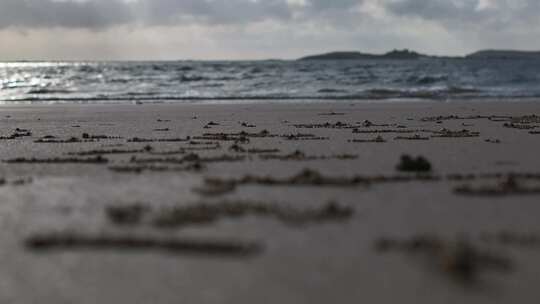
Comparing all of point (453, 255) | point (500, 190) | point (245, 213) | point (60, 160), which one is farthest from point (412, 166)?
point (60, 160)

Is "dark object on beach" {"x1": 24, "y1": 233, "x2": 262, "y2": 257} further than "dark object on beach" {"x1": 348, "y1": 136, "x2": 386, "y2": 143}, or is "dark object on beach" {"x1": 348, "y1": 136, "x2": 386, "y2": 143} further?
"dark object on beach" {"x1": 348, "y1": 136, "x2": 386, "y2": 143}

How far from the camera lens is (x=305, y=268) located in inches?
222

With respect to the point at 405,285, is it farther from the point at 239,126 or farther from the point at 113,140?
the point at 239,126

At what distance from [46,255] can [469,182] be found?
5.64 meters

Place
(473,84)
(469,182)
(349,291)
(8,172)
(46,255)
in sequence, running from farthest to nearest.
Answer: (473,84) → (8,172) → (469,182) → (46,255) → (349,291)

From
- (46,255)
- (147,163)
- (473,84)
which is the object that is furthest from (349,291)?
(473,84)

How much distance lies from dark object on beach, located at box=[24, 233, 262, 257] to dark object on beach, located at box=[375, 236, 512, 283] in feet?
4.03

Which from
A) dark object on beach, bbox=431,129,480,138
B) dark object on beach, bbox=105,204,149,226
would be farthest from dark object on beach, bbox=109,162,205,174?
dark object on beach, bbox=431,129,480,138

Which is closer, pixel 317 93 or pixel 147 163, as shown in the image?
pixel 147 163

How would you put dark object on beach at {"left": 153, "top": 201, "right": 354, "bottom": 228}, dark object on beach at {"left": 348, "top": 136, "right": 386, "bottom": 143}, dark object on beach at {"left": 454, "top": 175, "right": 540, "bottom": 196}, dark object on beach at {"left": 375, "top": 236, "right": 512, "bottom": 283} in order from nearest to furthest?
1. dark object on beach at {"left": 375, "top": 236, "right": 512, "bottom": 283}
2. dark object on beach at {"left": 153, "top": 201, "right": 354, "bottom": 228}
3. dark object on beach at {"left": 454, "top": 175, "right": 540, "bottom": 196}
4. dark object on beach at {"left": 348, "top": 136, "right": 386, "bottom": 143}

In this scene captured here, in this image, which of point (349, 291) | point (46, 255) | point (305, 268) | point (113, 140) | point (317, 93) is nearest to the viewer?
point (349, 291)

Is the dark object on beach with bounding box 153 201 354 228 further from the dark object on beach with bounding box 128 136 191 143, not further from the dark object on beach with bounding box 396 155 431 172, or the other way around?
the dark object on beach with bounding box 128 136 191 143

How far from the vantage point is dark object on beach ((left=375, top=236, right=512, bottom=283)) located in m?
5.48

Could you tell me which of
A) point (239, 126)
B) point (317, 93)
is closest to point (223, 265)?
point (239, 126)
